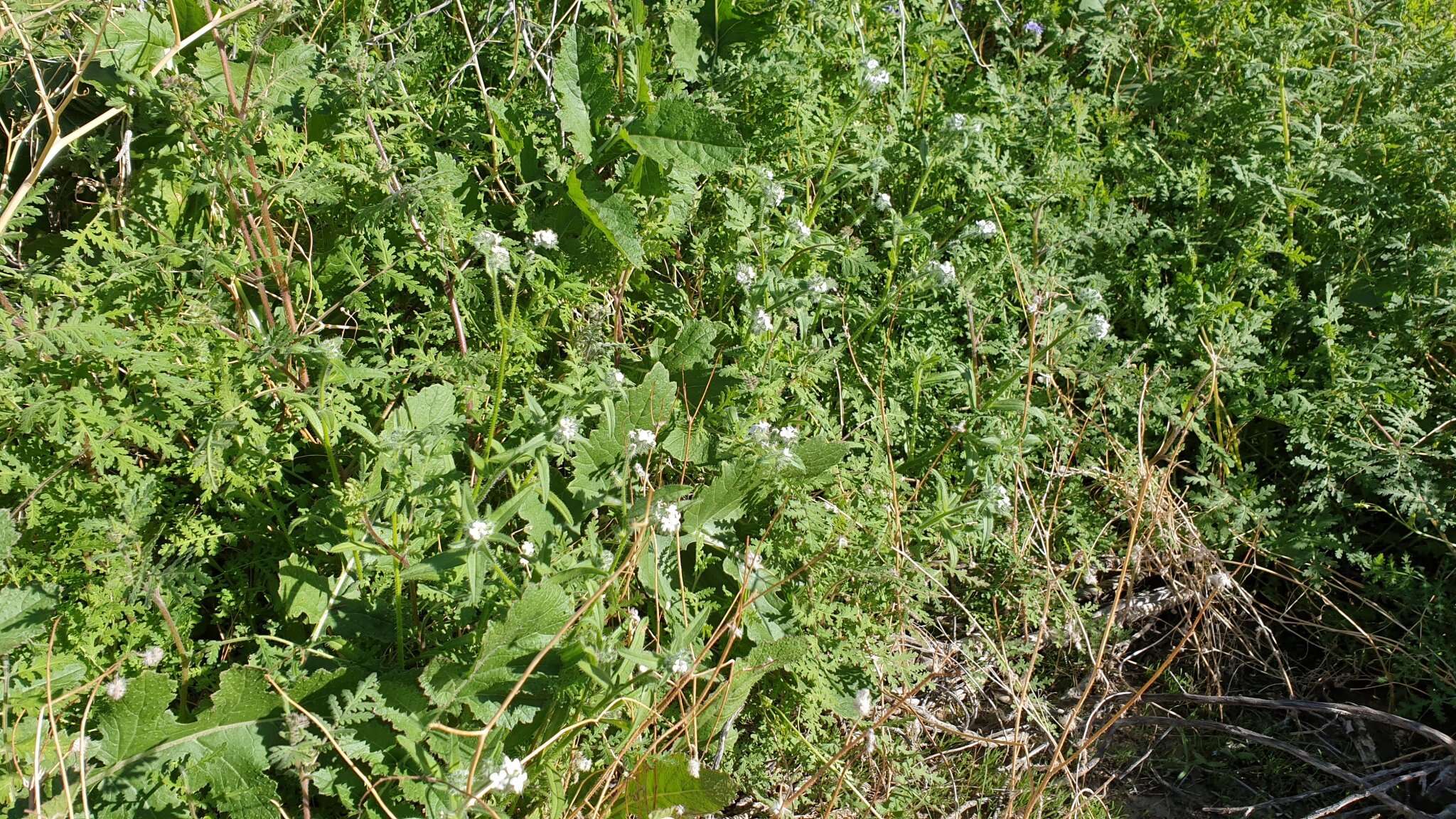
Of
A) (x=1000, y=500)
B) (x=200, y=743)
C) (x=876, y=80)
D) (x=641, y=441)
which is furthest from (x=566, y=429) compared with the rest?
(x=876, y=80)

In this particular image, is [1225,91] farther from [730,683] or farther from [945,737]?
[730,683]

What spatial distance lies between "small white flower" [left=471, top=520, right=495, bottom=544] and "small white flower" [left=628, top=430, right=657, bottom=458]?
474 mm

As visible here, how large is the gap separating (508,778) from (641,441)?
87 centimetres

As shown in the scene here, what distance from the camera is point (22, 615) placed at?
88.2 inches

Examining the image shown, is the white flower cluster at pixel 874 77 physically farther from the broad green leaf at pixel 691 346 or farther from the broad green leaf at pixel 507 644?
the broad green leaf at pixel 507 644

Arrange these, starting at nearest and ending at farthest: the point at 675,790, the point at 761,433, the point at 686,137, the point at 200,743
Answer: the point at 200,743 < the point at 675,790 < the point at 761,433 < the point at 686,137

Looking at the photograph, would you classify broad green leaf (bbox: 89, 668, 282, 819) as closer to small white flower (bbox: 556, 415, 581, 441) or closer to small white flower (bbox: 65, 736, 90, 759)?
small white flower (bbox: 65, 736, 90, 759)

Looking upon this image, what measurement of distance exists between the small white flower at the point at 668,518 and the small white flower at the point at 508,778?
613 millimetres

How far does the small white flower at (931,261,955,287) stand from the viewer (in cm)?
314

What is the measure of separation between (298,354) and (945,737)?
2.09 m

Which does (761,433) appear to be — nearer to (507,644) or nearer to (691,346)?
(691,346)

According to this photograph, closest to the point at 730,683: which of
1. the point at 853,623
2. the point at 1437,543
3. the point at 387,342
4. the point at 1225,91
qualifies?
the point at 853,623

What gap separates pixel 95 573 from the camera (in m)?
2.44

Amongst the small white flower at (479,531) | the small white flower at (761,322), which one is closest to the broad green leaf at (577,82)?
the small white flower at (761,322)
